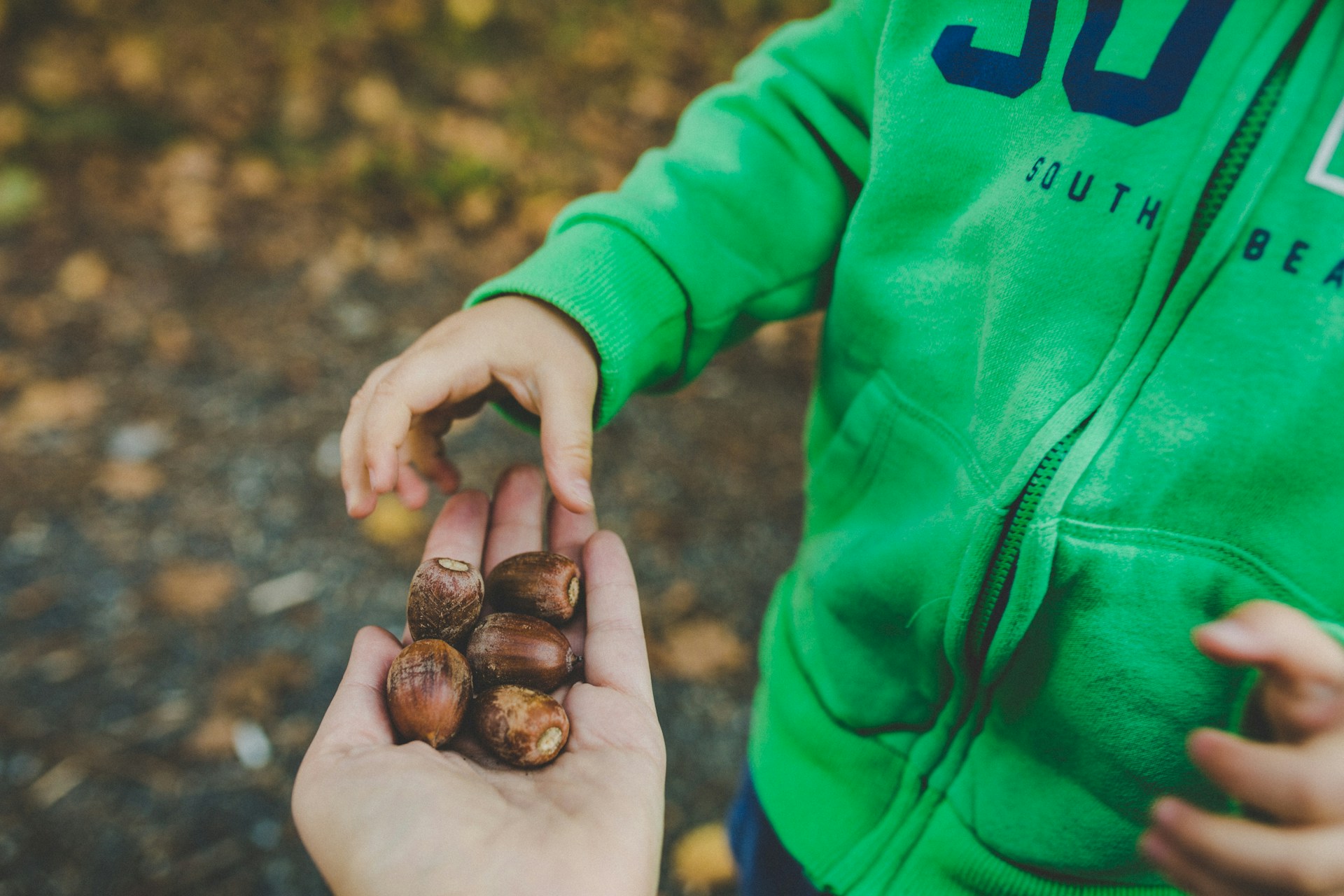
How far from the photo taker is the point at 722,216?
4.34 feet

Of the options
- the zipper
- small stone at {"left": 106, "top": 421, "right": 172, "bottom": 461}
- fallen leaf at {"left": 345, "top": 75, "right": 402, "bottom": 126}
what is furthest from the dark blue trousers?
fallen leaf at {"left": 345, "top": 75, "right": 402, "bottom": 126}

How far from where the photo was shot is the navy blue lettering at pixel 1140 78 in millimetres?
850

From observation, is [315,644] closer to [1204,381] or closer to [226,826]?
[226,826]

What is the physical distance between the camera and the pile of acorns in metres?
1.16

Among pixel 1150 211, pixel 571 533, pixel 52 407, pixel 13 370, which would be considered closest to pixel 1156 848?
pixel 1150 211

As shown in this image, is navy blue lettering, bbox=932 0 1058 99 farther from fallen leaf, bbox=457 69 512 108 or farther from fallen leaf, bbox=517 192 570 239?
fallen leaf, bbox=457 69 512 108

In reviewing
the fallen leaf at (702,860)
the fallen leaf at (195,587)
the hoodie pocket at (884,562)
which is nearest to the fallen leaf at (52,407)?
the fallen leaf at (195,587)

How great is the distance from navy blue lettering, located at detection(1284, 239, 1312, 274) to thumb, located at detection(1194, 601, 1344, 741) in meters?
0.37

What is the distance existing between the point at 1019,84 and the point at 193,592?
107 inches

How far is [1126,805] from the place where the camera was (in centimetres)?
105

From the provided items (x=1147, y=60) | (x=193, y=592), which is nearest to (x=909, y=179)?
(x=1147, y=60)

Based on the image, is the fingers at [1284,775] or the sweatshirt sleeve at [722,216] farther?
the sweatshirt sleeve at [722,216]

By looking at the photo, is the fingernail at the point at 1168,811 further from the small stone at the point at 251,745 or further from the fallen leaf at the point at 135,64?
the fallen leaf at the point at 135,64

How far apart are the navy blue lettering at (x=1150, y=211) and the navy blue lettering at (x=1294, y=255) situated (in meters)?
0.13
